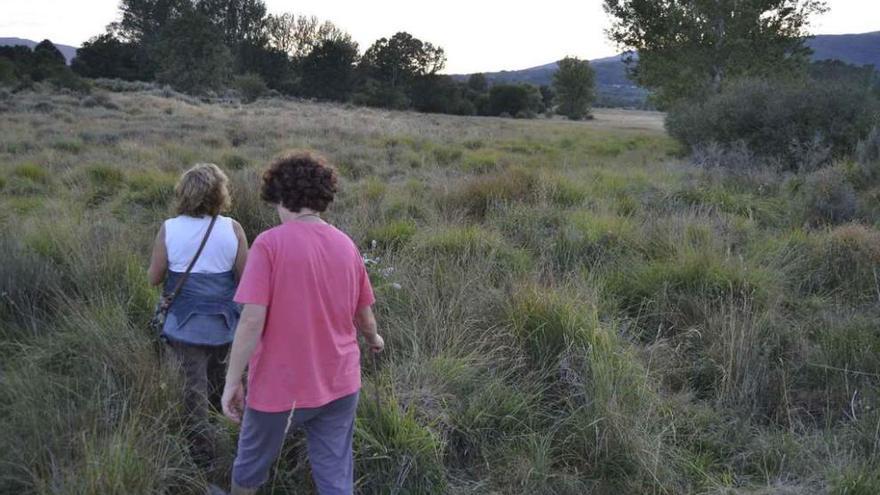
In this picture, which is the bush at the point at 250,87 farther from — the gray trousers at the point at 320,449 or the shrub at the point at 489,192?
the gray trousers at the point at 320,449

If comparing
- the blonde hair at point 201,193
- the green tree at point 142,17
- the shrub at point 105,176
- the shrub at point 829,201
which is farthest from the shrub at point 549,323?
the green tree at point 142,17

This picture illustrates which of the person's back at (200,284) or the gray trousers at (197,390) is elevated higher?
the person's back at (200,284)

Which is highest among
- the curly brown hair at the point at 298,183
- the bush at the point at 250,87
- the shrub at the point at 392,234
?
the bush at the point at 250,87

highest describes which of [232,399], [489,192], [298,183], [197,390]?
[298,183]

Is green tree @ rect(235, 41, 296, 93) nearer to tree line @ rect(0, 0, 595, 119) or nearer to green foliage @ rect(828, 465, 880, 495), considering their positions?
tree line @ rect(0, 0, 595, 119)

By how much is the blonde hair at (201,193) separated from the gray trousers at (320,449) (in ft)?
4.34

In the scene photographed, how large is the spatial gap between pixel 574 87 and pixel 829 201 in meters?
48.8

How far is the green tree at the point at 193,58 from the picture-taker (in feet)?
145

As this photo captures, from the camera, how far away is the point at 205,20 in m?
45.8

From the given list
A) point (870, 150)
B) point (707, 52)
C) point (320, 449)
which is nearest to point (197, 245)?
point (320, 449)

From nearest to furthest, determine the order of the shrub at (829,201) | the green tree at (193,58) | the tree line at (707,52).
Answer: the shrub at (829,201)
the tree line at (707,52)
the green tree at (193,58)

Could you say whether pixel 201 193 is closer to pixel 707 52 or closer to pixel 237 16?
pixel 707 52

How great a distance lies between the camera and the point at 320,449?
272 centimetres

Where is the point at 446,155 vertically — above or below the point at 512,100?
below
